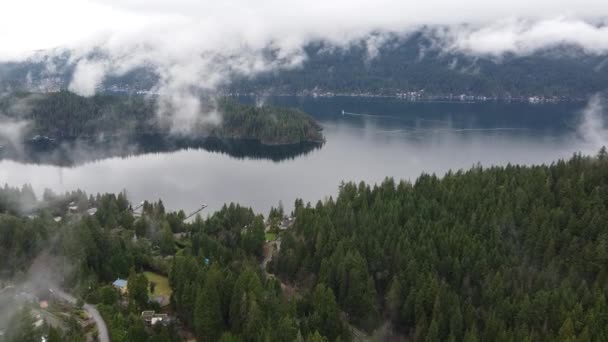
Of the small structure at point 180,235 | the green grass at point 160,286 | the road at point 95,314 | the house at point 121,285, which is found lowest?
the green grass at point 160,286

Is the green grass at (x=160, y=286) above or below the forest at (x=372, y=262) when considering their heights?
below

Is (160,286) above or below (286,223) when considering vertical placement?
below

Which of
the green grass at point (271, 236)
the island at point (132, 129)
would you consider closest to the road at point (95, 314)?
the green grass at point (271, 236)

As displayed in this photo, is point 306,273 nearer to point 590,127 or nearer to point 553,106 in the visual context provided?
point 590,127

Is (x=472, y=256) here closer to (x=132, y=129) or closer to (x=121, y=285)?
(x=121, y=285)

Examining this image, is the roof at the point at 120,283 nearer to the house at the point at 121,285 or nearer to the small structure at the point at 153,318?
the house at the point at 121,285

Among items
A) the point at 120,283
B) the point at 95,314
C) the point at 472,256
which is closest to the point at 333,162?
the point at 472,256

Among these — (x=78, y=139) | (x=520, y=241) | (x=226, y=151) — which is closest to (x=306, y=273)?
(x=520, y=241)
